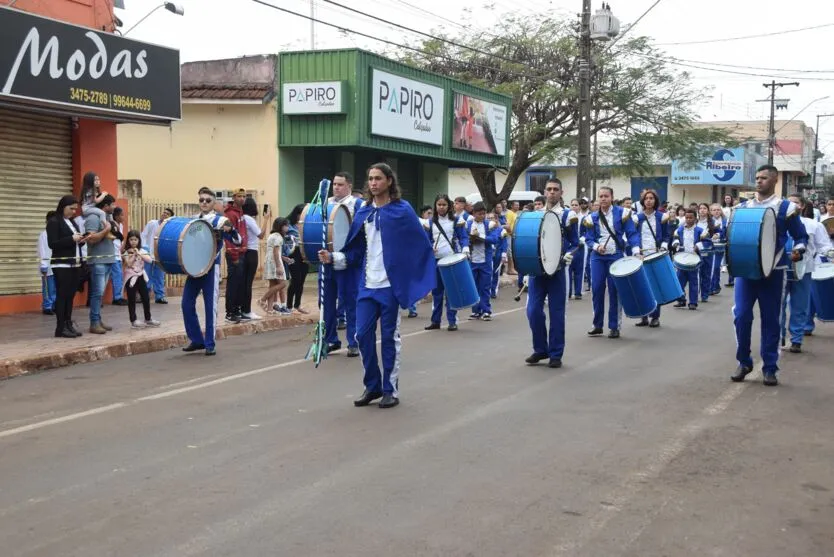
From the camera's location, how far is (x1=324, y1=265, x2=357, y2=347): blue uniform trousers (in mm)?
10633

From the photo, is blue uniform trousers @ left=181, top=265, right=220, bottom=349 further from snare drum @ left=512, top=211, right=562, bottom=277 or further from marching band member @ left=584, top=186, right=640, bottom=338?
marching band member @ left=584, top=186, right=640, bottom=338

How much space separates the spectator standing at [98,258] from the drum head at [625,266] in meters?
6.51

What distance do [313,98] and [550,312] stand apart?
12977mm

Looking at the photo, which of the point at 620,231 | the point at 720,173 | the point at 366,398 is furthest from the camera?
the point at 720,173

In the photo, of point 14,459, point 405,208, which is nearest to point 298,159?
point 405,208

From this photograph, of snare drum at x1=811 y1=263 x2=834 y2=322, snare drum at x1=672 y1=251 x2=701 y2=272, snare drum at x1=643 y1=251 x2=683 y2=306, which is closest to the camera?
snare drum at x1=811 y1=263 x2=834 y2=322

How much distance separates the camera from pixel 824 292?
472 inches

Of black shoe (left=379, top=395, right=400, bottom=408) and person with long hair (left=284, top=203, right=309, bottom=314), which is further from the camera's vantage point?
person with long hair (left=284, top=203, right=309, bottom=314)

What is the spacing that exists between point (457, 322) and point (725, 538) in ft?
32.8

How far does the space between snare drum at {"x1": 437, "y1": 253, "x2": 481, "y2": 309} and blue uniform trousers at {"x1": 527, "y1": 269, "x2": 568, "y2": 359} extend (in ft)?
8.26

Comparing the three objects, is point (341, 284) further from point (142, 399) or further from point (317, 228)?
point (142, 399)

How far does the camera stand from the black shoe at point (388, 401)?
26.1 ft

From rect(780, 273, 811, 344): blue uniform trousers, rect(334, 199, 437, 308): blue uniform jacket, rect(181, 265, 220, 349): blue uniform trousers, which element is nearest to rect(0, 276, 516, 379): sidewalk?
rect(181, 265, 220, 349): blue uniform trousers

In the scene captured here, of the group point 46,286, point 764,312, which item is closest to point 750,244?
point 764,312
